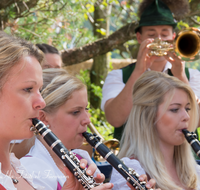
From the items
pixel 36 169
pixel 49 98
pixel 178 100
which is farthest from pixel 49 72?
pixel 178 100

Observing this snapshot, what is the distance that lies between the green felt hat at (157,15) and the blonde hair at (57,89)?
50.9 inches

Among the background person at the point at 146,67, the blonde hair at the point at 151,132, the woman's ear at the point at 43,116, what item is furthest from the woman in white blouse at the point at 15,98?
the background person at the point at 146,67

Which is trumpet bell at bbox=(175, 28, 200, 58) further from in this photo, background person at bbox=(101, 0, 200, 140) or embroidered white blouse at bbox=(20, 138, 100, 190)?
embroidered white blouse at bbox=(20, 138, 100, 190)

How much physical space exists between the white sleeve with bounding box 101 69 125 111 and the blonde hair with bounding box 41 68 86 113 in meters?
0.91

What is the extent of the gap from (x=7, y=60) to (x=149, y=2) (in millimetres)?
2390

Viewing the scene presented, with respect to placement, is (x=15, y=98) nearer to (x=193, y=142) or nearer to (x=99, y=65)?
(x=193, y=142)

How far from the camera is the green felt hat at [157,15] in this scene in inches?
121

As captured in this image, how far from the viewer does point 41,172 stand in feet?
5.84

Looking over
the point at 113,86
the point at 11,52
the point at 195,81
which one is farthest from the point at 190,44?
the point at 11,52

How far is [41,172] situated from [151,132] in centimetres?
102

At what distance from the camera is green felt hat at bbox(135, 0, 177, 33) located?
10.1ft

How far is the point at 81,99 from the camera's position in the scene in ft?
7.06

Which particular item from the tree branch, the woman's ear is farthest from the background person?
the tree branch

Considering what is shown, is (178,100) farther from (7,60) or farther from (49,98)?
(7,60)
